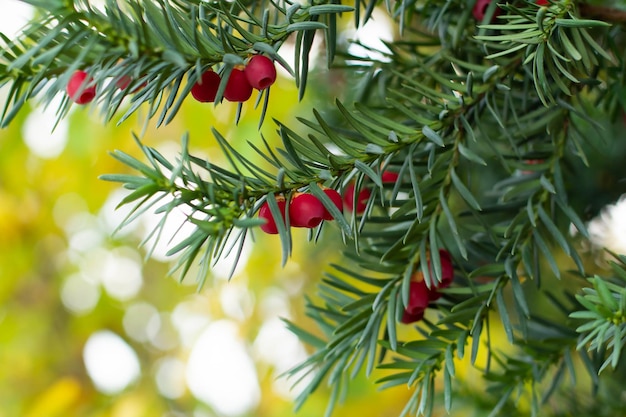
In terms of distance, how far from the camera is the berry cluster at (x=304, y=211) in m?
0.20

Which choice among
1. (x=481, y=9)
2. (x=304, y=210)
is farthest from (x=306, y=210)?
(x=481, y=9)

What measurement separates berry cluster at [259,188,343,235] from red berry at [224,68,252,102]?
1.4 inches

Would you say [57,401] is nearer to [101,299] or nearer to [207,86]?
[101,299]

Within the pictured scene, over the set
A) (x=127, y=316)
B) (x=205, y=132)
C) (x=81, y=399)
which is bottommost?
(x=81, y=399)

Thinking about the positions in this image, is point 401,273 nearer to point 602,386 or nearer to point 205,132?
point 602,386

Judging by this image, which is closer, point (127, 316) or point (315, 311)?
point (315, 311)

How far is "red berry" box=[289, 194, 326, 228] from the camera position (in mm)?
197

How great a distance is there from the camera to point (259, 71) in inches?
7.7

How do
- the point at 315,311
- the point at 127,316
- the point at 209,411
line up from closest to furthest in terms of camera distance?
the point at 315,311
the point at 209,411
the point at 127,316

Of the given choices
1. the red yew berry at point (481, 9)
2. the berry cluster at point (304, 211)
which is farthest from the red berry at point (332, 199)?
the red yew berry at point (481, 9)

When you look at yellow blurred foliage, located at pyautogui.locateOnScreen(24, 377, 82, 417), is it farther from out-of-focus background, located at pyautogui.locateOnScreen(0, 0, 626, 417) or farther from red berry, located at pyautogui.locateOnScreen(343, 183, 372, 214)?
red berry, located at pyautogui.locateOnScreen(343, 183, 372, 214)

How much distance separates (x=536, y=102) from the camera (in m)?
0.28

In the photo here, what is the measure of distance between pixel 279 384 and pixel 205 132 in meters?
0.31

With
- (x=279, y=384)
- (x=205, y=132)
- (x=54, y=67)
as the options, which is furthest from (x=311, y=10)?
(x=279, y=384)
